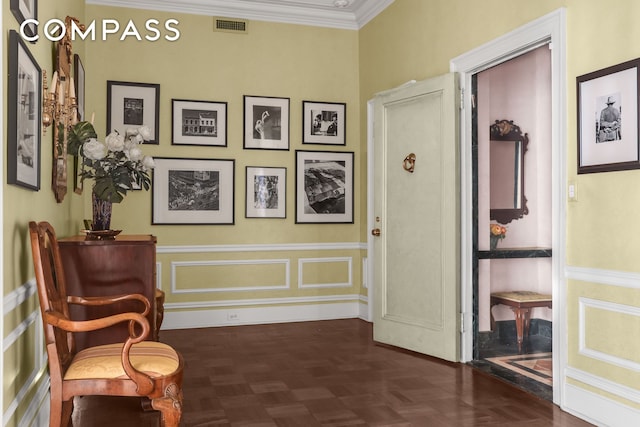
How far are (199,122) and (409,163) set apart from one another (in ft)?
8.01

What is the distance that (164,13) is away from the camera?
20.2ft

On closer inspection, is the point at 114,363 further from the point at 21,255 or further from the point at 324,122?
the point at 324,122

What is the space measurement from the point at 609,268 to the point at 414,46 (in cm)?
303

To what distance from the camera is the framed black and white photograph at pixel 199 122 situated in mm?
6121

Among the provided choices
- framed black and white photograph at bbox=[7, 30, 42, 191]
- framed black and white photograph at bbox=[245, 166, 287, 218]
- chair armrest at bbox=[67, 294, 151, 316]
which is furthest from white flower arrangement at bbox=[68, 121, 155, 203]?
framed black and white photograph at bbox=[245, 166, 287, 218]

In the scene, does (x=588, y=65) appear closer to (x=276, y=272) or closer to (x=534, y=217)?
(x=534, y=217)

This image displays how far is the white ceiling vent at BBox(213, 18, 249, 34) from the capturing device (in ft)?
20.6

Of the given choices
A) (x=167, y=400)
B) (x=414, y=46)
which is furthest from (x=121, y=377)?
(x=414, y=46)

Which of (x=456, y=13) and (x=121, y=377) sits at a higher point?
(x=456, y=13)

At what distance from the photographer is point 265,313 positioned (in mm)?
6406

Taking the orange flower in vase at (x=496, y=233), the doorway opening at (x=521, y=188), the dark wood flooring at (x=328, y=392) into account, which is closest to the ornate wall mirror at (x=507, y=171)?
the doorway opening at (x=521, y=188)

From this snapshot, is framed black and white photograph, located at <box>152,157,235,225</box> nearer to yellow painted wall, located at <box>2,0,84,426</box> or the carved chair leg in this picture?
yellow painted wall, located at <box>2,0,84,426</box>

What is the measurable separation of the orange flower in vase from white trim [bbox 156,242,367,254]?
1.51 metres

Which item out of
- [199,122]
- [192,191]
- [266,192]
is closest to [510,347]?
[266,192]
